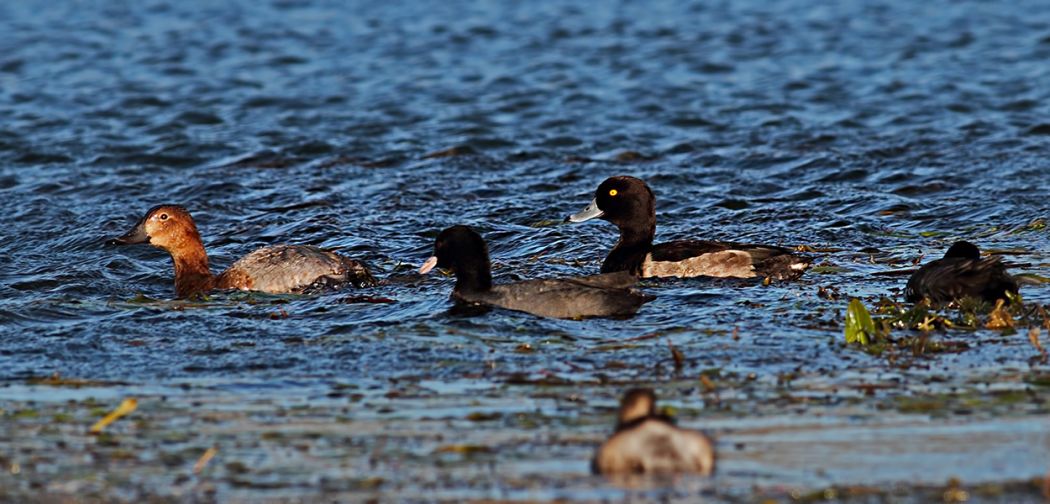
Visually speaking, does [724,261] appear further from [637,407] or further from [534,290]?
[637,407]

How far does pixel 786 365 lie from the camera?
8820mm

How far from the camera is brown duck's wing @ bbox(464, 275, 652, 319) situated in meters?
10.9

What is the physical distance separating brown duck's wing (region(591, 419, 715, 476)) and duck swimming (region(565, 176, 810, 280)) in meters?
5.81

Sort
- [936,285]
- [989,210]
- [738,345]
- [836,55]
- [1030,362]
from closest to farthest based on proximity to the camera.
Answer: [1030,362] < [738,345] < [936,285] < [989,210] < [836,55]

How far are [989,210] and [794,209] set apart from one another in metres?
1.92

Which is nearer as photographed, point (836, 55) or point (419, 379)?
point (419, 379)

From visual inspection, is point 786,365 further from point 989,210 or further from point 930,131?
point 930,131

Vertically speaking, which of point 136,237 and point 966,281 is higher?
point 136,237

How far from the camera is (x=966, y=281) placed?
34.5 ft

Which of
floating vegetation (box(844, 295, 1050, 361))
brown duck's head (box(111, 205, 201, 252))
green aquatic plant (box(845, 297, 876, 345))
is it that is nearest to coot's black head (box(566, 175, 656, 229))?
floating vegetation (box(844, 295, 1050, 361))

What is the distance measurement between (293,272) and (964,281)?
5150 mm

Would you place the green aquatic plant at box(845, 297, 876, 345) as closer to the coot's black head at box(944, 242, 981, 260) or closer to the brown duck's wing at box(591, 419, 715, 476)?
the coot's black head at box(944, 242, 981, 260)

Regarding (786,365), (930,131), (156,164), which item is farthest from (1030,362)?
(156,164)

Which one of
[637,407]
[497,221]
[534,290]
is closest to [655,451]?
[637,407]
